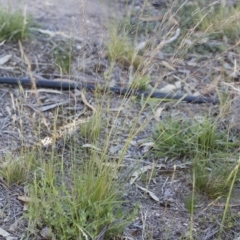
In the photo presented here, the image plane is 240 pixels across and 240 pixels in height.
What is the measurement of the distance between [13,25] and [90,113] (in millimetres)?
814

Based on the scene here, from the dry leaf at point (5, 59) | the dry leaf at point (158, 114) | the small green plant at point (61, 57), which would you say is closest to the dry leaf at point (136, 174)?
the dry leaf at point (158, 114)

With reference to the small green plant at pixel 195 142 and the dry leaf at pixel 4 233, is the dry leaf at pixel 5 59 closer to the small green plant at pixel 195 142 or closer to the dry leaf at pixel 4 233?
the small green plant at pixel 195 142

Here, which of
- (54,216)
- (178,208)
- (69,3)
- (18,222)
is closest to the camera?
(54,216)

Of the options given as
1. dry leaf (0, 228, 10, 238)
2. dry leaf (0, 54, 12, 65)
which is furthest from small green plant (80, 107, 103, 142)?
dry leaf (0, 54, 12, 65)

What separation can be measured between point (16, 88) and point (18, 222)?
0.99 meters

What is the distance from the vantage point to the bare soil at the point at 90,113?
1982 millimetres

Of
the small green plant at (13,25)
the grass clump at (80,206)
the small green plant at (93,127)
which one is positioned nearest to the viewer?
the grass clump at (80,206)

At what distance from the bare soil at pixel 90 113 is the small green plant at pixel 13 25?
2.3 inches

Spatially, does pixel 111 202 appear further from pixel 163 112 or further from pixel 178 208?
pixel 163 112

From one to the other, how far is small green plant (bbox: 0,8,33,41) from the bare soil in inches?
2.3

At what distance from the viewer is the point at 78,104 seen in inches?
106

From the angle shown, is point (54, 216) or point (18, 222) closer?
point (54, 216)

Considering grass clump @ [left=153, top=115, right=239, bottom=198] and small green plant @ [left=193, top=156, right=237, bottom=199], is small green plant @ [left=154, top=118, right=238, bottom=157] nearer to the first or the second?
grass clump @ [left=153, top=115, right=239, bottom=198]

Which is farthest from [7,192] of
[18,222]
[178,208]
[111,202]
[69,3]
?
[69,3]
